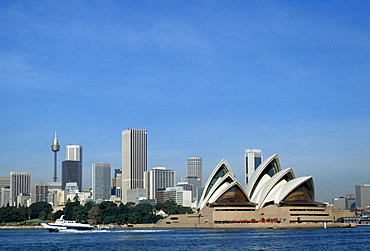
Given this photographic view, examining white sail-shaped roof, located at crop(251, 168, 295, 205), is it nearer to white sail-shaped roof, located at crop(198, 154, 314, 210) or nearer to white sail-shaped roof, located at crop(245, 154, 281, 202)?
white sail-shaped roof, located at crop(198, 154, 314, 210)

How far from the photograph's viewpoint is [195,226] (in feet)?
403

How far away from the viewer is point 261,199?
120938 mm

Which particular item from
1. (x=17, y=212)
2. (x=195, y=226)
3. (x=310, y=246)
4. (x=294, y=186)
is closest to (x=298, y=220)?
(x=294, y=186)

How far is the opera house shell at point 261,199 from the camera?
116000 millimetres

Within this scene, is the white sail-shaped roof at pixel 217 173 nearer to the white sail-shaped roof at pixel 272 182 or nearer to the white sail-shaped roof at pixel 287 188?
the white sail-shaped roof at pixel 272 182

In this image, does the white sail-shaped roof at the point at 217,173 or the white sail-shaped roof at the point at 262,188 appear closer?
the white sail-shaped roof at the point at 262,188

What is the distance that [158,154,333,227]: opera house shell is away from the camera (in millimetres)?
116000

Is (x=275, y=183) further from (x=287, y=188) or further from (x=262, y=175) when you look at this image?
(x=262, y=175)

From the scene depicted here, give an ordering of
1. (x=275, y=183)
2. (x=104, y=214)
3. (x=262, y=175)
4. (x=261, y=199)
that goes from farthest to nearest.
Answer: (x=104, y=214), (x=262, y=175), (x=261, y=199), (x=275, y=183)

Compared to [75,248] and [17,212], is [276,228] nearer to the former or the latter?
[75,248]

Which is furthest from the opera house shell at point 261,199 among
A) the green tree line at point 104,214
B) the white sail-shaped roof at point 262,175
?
the green tree line at point 104,214

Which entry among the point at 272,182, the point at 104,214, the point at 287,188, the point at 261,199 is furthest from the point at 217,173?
the point at 104,214

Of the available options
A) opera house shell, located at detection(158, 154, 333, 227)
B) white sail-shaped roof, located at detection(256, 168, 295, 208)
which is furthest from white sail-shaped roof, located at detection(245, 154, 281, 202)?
white sail-shaped roof, located at detection(256, 168, 295, 208)

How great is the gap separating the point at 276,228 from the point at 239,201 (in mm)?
13451
